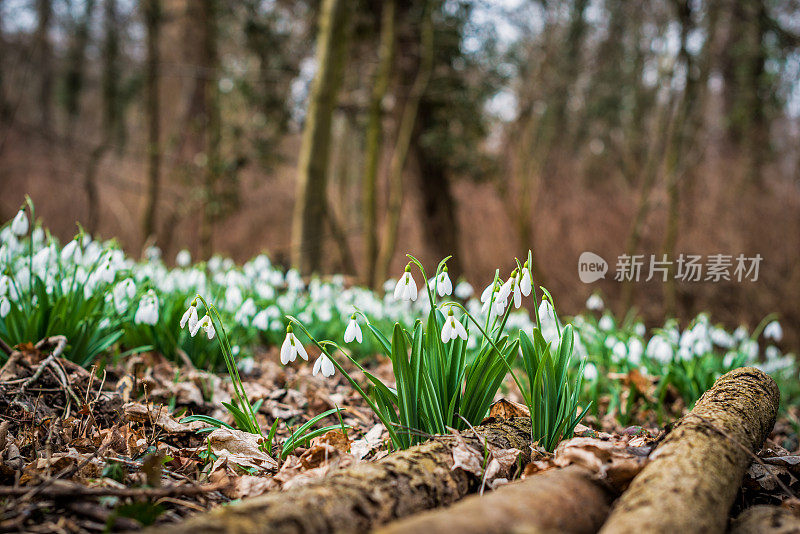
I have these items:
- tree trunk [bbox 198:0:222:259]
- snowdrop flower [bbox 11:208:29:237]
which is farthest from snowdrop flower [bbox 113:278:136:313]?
tree trunk [bbox 198:0:222:259]

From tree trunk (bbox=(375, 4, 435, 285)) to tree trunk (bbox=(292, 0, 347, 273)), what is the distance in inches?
60.9

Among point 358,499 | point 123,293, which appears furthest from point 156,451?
point 123,293

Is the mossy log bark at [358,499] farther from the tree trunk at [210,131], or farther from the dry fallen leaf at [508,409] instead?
the tree trunk at [210,131]

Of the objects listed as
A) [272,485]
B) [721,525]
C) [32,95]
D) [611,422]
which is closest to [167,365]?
[272,485]

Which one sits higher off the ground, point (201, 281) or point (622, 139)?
point (622, 139)

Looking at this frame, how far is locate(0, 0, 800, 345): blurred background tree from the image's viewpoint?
7.71 m

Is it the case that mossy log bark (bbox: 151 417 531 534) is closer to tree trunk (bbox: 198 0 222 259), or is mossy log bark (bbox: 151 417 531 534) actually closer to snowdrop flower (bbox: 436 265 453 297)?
snowdrop flower (bbox: 436 265 453 297)

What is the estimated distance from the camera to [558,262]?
9.77 m

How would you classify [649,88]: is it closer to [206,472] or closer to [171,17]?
[171,17]

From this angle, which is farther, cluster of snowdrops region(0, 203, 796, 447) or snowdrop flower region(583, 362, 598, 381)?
snowdrop flower region(583, 362, 598, 381)

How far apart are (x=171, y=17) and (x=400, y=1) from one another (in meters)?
3.78

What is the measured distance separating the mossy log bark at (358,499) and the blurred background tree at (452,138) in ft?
15.5

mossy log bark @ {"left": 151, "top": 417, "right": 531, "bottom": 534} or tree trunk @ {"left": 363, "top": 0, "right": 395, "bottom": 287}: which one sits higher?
tree trunk @ {"left": 363, "top": 0, "right": 395, "bottom": 287}

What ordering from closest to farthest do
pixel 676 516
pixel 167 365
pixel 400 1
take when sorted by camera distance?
pixel 676 516, pixel 167 365, pixel 400 1
